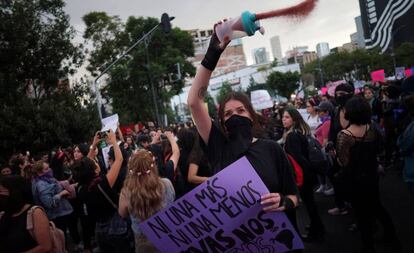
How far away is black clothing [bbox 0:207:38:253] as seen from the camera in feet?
10.5

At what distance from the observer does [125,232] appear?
420 cm

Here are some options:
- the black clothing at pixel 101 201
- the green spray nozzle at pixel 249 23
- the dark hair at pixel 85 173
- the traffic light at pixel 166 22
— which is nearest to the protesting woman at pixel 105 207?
the black clothing at pixel 101 201

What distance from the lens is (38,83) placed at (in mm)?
13773

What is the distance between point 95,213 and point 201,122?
241 cm

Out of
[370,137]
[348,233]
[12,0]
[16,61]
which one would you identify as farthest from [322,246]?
[12,0]

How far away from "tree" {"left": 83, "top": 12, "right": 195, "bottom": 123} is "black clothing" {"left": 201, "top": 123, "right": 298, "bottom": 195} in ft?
85.1

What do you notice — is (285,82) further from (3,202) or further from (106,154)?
(3,202)

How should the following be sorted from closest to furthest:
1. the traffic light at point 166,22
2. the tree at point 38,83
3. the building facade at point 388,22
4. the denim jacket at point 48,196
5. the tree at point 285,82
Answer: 1. the denim jacket at point 48,196
2. the tree at point 38,83
3. the traffic light at point 166,22
4. the building facade at point 388,22
5. the tree at point 285,82

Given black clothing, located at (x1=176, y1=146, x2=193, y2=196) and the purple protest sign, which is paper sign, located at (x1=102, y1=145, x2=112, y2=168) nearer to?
black clothing, located at (x1=176, y1=146, x2=193, y2=196)

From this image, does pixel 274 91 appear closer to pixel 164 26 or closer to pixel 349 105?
pixel 164 26

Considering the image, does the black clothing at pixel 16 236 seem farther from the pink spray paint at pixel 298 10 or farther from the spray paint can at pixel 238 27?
the pink spray paint at pixel 298 10

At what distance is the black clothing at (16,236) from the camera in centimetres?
321

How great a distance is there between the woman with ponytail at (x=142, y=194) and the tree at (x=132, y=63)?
24.8 metres

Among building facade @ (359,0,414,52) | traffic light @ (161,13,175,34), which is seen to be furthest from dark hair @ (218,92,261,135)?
building facade @ (359,0,414,52)
